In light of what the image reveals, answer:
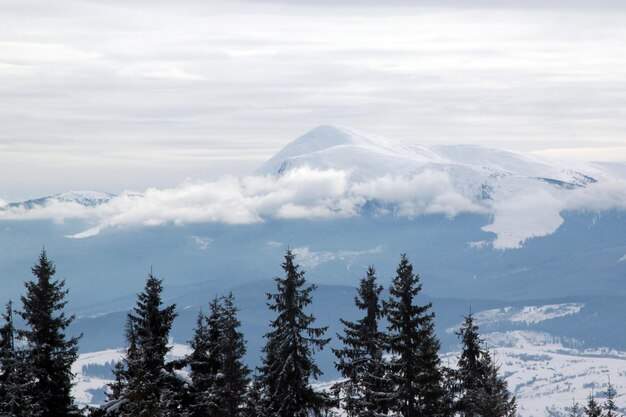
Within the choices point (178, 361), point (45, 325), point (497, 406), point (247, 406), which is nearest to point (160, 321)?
point (178, 361)

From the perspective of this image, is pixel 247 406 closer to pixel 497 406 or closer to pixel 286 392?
pixel 286 392

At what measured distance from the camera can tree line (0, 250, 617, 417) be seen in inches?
1465

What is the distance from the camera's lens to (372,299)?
42875 millimetres

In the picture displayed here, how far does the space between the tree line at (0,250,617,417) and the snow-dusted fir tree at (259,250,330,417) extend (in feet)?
0.14

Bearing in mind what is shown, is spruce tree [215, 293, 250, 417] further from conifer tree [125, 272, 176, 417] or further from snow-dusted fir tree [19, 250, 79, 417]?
snow-dusted fir tree [19, 250, 79, 417]

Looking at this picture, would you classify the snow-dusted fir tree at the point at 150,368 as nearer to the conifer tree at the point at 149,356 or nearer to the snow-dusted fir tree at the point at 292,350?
the conifer tree at the point at 149,356

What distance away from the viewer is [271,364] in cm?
4116

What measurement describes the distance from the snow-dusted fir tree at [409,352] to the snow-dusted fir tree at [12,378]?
45.3 ft

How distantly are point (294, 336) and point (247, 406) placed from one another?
275 inches

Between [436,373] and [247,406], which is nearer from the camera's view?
[436,373]

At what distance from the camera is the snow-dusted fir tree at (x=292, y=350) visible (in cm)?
3922

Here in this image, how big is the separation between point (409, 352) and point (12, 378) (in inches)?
586

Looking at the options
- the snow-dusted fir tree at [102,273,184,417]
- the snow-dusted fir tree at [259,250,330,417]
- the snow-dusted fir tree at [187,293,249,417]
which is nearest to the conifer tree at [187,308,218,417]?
the snow-dusted fir tree at [187,293,249,417]

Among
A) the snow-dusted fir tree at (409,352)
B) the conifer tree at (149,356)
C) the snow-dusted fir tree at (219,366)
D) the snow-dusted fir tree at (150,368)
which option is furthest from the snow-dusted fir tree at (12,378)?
the snow-dusted fir tree at (409,352)
